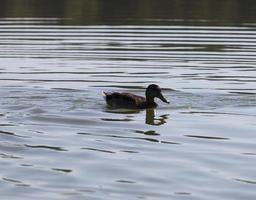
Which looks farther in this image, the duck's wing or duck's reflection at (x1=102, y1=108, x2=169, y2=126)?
the duck's wing

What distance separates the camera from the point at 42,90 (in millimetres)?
16188

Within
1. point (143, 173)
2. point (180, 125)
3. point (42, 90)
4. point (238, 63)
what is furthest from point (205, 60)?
point (143, 173)

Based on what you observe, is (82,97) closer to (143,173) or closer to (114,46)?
(143,173)

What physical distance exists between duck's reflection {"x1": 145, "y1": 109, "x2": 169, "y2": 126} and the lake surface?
0.02m

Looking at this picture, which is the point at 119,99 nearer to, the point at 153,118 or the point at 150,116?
the point at 150,116

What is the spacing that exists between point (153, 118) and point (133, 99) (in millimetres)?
840

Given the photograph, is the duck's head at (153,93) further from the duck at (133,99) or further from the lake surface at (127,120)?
the lake surface at (127,120)

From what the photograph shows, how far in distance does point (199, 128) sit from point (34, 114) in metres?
2.68

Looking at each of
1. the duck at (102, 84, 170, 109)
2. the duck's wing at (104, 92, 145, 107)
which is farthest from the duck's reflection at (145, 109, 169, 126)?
the duck's wing at (104, 92, 145, 107)

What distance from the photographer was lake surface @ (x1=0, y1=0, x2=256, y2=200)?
31.4 feet

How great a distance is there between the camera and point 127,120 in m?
13.8

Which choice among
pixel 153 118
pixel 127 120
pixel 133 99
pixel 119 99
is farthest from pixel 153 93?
pixel 127 120

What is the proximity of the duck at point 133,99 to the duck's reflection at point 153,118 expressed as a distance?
208 millimetres

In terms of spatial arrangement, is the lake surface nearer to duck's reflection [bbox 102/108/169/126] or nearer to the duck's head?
duck's reflection [bbox 102/108/169/126]
